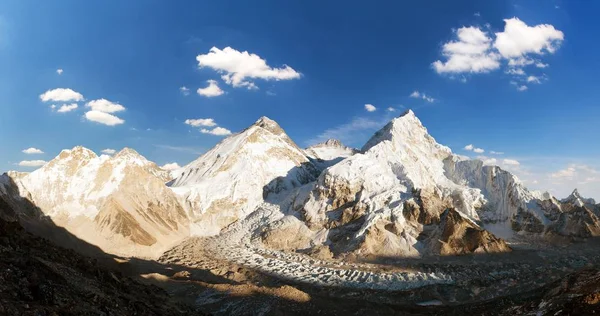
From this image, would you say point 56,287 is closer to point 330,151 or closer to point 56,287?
point 56,287

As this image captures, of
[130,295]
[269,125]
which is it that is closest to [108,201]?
[130,295]

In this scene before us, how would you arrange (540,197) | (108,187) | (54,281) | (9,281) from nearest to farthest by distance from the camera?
(9,281) < (54,281) < (108,187) < (540,197)

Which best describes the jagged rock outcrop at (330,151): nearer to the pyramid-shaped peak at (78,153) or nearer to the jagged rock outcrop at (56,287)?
the pyramid-shaped peak at (78,153)

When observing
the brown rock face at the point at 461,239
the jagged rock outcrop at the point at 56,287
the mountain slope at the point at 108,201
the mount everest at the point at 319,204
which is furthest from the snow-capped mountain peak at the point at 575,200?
the jagged rock outcrop at the point at 56,287

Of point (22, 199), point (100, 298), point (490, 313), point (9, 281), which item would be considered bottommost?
point (490, 313)

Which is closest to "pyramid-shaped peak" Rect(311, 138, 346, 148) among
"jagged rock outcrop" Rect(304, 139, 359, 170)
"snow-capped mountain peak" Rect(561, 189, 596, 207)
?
"jagged rock outcrop" Rect(304, 139, 359, 170)

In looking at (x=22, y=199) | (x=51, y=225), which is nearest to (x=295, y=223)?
(x=51, y=225)

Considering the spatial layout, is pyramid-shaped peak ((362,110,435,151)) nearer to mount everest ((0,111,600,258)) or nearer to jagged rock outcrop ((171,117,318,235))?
mount everest ((0,111,600,258))

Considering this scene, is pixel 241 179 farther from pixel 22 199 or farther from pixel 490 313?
pixel 490 313
